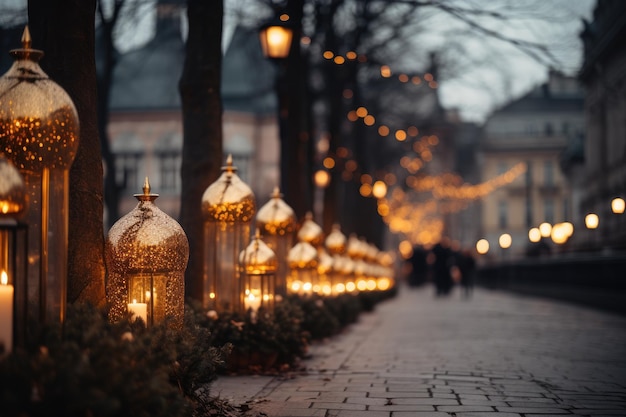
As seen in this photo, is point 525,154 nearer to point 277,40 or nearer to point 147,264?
point 277,40

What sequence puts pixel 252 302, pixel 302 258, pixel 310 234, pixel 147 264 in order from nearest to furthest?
pixel 147 264 → pixel 252 302 → pixel 302 258 → pixel 310 234

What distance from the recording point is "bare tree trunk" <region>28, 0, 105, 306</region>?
26.6 feet

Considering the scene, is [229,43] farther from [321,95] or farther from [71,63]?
[71,63]

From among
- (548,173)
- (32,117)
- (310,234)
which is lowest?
(32,117)

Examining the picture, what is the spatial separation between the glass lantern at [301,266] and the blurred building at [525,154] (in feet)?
301

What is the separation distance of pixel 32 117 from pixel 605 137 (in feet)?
190

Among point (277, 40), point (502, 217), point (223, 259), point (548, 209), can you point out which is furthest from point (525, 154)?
point (223, 259)

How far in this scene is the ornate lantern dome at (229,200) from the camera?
12.0 meters

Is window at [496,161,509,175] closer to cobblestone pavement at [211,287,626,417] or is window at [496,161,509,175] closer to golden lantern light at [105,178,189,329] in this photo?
cobblestone pavement at [211,287,626,417]

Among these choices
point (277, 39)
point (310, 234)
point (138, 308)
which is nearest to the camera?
point (138, 308)

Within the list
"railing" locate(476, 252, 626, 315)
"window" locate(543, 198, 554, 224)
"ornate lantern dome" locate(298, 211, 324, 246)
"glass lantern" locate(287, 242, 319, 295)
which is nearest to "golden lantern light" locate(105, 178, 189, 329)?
"glass lantern" locate(287, 242, 319, 295)

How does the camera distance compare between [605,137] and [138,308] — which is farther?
[605,137]

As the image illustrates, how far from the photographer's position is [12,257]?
5.75 m

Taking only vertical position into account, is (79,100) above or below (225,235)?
above
